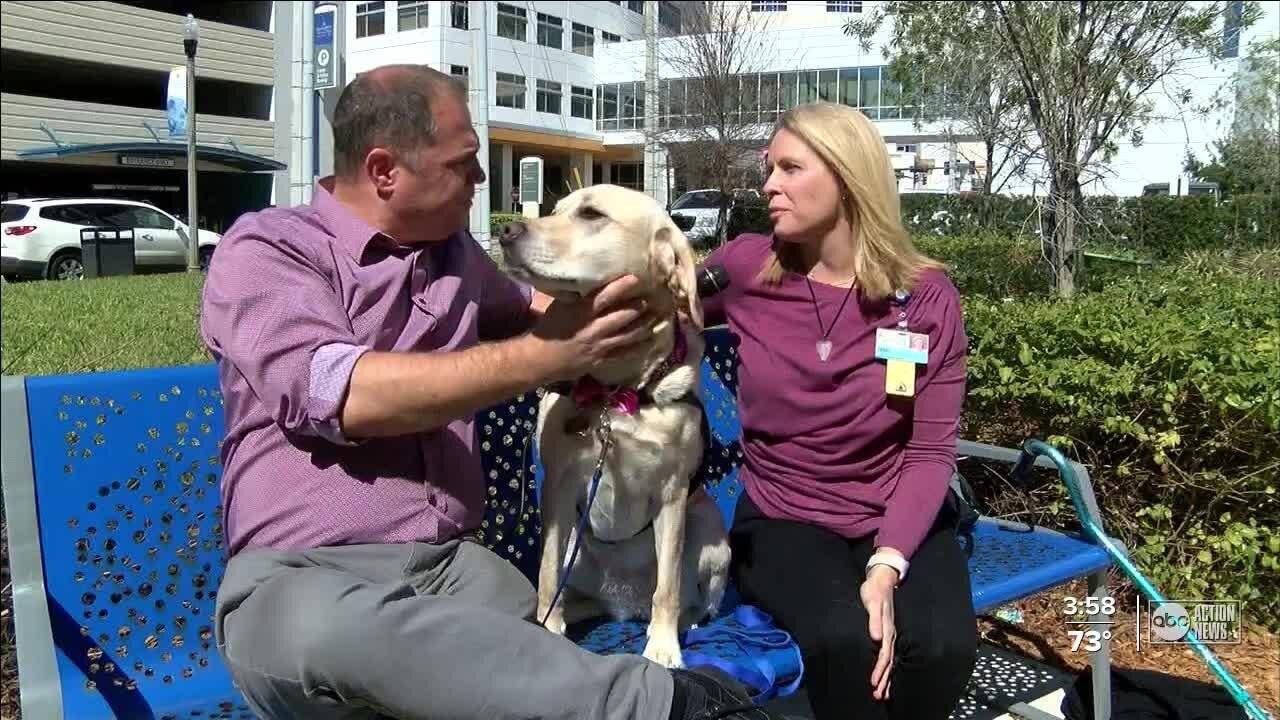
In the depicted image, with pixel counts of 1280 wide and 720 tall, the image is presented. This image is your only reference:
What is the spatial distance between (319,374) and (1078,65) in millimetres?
7005

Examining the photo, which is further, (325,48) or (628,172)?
(628,172)

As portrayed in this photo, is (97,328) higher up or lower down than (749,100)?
lower down

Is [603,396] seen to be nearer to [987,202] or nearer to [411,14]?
[987,202]

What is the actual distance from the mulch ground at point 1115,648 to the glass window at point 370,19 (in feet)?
153

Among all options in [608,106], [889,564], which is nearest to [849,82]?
[608,106]

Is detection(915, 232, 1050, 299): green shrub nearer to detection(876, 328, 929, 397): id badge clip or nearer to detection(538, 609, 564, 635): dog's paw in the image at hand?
detection(876, 328, 929, 397): id badge clip

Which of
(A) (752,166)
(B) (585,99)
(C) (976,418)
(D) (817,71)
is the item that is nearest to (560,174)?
(B) (585,99)

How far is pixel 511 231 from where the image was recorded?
218cm

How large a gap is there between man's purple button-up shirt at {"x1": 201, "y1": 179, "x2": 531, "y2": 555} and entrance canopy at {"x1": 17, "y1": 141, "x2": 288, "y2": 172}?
99.8ft

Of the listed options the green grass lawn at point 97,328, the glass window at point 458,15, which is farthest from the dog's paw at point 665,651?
the glass window at point 458,15

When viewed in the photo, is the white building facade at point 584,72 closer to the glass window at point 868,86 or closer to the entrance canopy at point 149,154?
the glass window at point 868,86

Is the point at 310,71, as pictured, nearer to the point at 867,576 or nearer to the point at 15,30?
the point at 867,576

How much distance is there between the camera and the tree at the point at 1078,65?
23.9 ft

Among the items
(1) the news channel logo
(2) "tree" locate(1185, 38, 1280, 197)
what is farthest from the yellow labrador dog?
(2) "tree" locate(1185, 38, 1280, 197)
